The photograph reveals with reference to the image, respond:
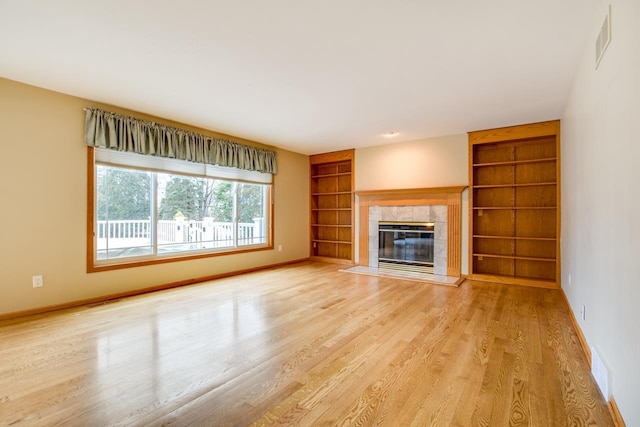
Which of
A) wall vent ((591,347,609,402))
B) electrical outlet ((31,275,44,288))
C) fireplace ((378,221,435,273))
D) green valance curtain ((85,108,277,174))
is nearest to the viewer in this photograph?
wall vent ((591,347,609,402))

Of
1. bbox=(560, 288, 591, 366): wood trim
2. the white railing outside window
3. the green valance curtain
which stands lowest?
bbox=(560, 288, 591, 366): wood trim

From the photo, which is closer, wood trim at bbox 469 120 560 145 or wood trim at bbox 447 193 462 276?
wood trim at bbox 469 120 560 145

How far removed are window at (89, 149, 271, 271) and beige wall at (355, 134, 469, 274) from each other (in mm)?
2031

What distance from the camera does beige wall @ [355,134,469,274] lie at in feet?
16.6

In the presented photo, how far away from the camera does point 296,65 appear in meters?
2.75

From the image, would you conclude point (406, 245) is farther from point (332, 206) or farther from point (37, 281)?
point (37, 281)

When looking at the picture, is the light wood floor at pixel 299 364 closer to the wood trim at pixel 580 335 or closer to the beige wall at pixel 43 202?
the wood trim at pixel 580 335

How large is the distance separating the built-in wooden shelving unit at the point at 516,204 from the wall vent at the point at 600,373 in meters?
2.77

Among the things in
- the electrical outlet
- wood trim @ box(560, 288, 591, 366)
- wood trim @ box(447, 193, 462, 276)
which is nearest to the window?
the electrical outlet

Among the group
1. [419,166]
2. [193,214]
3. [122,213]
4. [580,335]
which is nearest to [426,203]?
[419,166]

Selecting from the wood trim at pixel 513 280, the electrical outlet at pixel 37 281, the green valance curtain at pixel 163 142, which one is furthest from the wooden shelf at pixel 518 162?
the electrical outlet at pixel 37 281

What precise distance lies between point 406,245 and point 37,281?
5.24 m

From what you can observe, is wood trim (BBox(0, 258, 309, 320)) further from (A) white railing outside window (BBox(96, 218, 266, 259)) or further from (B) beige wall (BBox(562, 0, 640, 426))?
(B) beige wall (BBox(562, 0, 640, 426))

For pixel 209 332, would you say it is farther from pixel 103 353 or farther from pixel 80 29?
pixel 80 29
